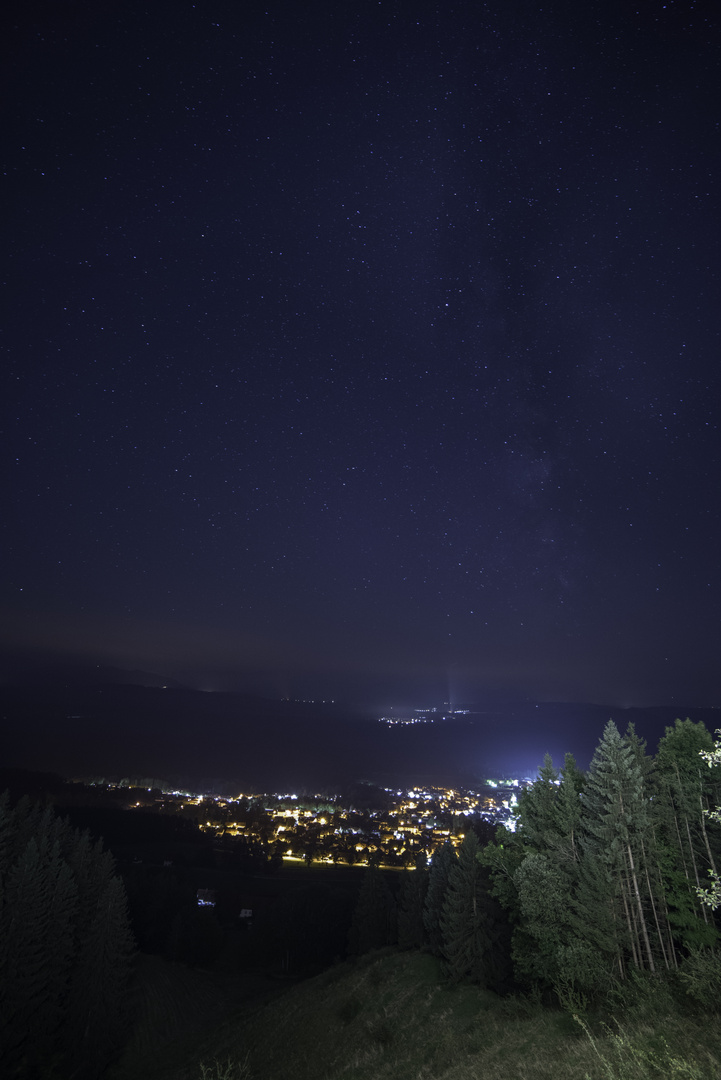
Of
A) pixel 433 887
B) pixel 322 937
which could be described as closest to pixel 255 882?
pixel 322 937

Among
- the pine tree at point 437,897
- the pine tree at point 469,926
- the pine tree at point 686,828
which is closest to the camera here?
the pine tree at point 686,828

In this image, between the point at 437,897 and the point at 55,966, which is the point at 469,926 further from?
the point at 55,966

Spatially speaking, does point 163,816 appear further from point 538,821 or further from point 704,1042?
point 704,1042

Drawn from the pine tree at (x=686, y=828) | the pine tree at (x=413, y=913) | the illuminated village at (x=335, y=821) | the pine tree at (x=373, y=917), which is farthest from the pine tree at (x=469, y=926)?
the illuminated village at (x=335, y=821)

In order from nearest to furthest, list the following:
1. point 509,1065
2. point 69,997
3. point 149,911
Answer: point 509,1065
point 69,997
point 149,911

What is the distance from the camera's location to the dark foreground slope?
429 inches

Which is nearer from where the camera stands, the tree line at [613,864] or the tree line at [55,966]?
the tree line at [613,864]

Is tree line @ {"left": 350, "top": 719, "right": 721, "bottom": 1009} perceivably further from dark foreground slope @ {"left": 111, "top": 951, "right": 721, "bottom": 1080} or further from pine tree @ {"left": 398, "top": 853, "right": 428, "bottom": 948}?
pine tree @ {"left": 398, "top": 853, "right": 428, "bottom": 948}

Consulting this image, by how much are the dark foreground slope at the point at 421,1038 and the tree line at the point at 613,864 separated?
2311 millimetres

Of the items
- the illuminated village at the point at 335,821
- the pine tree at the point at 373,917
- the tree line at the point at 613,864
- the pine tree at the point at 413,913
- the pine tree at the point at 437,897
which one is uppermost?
the tree line at the point at 613,864

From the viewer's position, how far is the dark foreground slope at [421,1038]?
10.9 meters

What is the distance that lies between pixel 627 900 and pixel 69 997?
4359 cm

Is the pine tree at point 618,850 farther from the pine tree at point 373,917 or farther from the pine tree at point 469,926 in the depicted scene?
the pine tree at point 373,917

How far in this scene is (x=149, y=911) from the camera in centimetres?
6500
